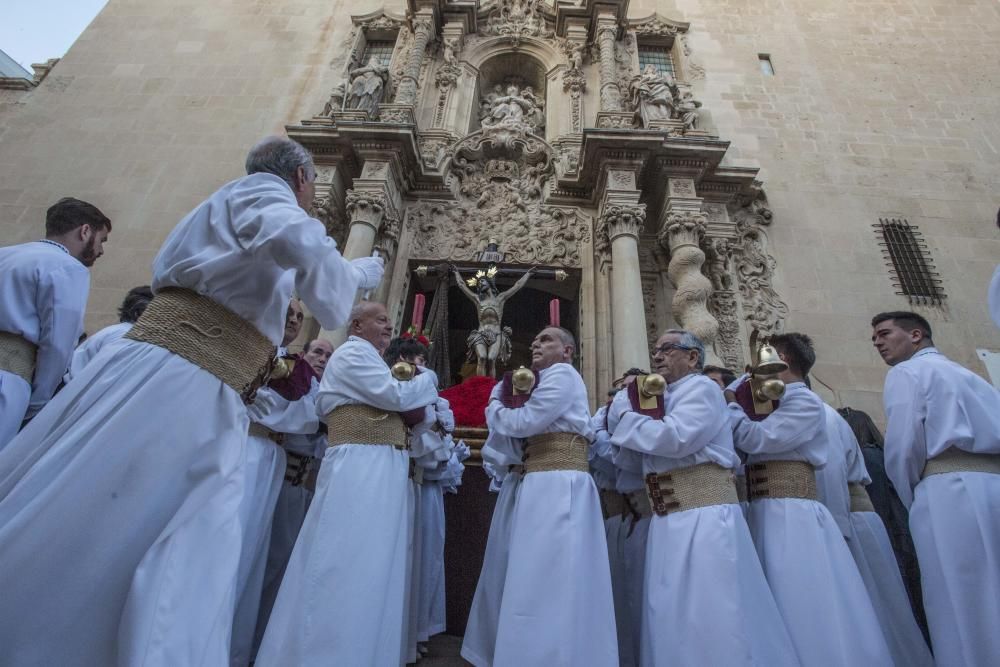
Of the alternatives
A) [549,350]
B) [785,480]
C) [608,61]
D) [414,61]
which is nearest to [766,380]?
[785,480]

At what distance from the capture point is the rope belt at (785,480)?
335cm

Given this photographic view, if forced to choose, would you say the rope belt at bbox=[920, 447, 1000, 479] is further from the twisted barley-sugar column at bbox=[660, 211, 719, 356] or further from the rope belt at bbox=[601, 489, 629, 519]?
the twisted barley-sugar column at bbox=[660, 211, 719, 356]

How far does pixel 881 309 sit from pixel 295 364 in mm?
9003

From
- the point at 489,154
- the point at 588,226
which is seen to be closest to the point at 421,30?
the point at 489,154

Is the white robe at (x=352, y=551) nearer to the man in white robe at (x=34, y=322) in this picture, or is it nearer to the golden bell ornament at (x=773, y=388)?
the man in white robe at (x=34, y=322)

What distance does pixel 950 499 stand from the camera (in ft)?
10.6

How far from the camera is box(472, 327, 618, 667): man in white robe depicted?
9.25ft

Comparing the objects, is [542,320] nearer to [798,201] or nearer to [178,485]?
[798,201]

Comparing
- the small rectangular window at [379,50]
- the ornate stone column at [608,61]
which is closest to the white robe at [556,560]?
the ornate stone column at [608,61]

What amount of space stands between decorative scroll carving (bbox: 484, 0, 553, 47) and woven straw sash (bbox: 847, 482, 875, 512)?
11414 millimetres

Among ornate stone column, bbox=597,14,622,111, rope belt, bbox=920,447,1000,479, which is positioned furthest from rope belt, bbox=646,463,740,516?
ornate stone column, bbox=597,14,622,111

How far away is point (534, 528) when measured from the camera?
3139mm

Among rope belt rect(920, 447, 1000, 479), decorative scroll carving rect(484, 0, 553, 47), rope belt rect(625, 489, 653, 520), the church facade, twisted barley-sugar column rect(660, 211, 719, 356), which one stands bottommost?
rope belt rect(625, 489, 653, 520)

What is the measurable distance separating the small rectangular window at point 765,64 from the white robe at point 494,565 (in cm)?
1160
